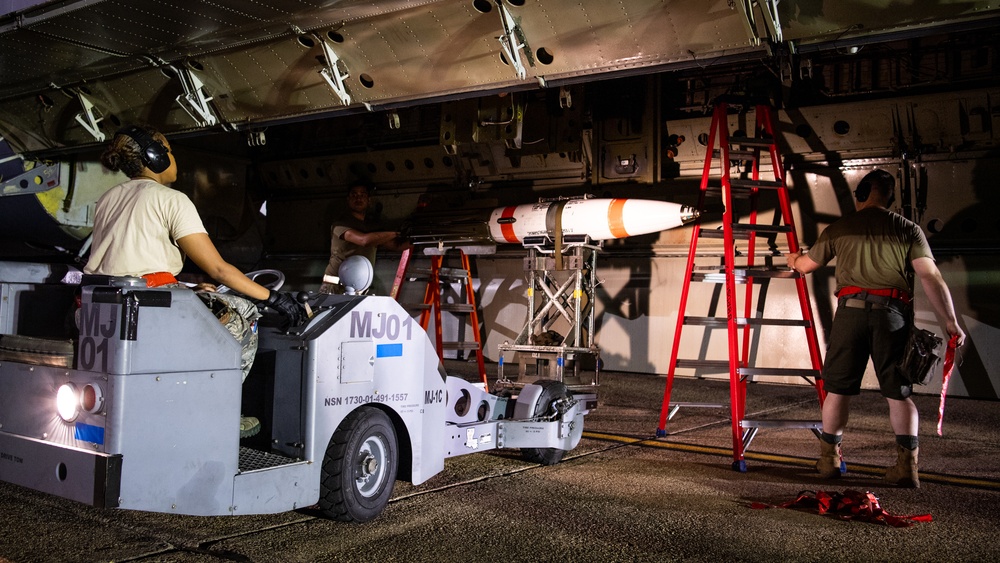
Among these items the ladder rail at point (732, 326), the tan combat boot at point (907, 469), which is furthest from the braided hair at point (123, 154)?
the tan combat boot at point (907, 469)

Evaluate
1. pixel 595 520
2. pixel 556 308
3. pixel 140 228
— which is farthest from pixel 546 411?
pixel 556 308

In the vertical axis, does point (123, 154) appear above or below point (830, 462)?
above

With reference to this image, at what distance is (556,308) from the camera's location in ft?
27.8

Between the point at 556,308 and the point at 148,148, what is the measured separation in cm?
539

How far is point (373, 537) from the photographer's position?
12.0 feet

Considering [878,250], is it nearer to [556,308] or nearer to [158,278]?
[556,308]

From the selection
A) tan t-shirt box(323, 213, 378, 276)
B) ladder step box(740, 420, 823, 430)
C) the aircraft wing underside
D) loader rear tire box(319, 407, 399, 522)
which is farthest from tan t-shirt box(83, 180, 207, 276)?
tan t-shirt box(323, 213, 378, 276)

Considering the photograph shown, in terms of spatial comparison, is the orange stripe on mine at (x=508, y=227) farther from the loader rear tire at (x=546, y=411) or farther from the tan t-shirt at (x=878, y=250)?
the tan t-shirt at (x=878, y=250)

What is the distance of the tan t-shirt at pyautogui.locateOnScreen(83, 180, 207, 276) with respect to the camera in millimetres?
3514

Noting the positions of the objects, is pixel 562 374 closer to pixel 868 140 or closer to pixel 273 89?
pixel 273 89

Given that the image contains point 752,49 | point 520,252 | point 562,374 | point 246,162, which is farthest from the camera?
point 246,162

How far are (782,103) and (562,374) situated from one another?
13.9 feet

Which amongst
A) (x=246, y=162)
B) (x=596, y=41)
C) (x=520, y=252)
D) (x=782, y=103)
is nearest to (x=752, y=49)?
(x=596, y=41)

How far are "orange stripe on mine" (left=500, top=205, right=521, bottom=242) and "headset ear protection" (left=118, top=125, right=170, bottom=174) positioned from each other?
5471 millimetres
